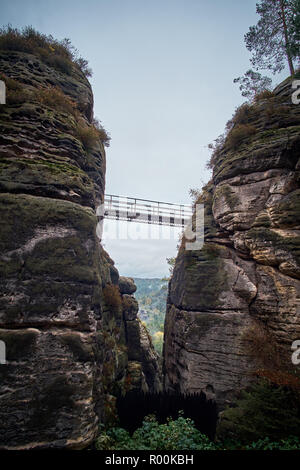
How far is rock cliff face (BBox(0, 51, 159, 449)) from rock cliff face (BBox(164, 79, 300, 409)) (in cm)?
433

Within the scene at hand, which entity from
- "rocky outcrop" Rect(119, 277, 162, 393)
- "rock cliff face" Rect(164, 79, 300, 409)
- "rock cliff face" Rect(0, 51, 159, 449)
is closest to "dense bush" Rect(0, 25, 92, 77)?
"rock cliff face" Rect(0, 51, 159, 449)

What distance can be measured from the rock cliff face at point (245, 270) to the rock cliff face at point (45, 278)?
4.33m

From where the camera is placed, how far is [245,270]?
32.0 ft

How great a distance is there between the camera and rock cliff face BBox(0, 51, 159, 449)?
15.8 feet

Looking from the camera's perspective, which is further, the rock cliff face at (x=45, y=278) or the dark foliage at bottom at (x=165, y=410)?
the dark foliage at bottom at (x=165, y=410)

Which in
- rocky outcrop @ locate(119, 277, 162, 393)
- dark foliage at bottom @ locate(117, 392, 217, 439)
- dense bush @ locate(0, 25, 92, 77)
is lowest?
rocky outcrop @ locate(119, 277, 162, 393)

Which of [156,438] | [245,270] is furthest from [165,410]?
[245,270]

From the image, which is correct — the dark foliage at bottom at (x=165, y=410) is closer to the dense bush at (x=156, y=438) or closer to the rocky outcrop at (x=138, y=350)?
the dense bush at (x=156, y=438)

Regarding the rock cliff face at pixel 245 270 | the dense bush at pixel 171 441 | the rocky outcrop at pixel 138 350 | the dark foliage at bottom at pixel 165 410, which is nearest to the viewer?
the dense bush at pixel 171 441

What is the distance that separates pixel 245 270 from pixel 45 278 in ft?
27.5

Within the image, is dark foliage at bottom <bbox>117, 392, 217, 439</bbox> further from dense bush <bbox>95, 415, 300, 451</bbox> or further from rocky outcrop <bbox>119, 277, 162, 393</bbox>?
rocky outcrop <bbox>119, 277, 162, 393</bbox>

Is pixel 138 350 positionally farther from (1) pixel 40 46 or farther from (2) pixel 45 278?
(1) pixel 40 46

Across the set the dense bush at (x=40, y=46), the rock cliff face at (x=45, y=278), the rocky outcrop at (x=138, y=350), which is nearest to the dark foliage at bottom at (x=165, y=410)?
the rock cliff face at (x=45, y=278)

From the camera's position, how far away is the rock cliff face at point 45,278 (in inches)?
190
